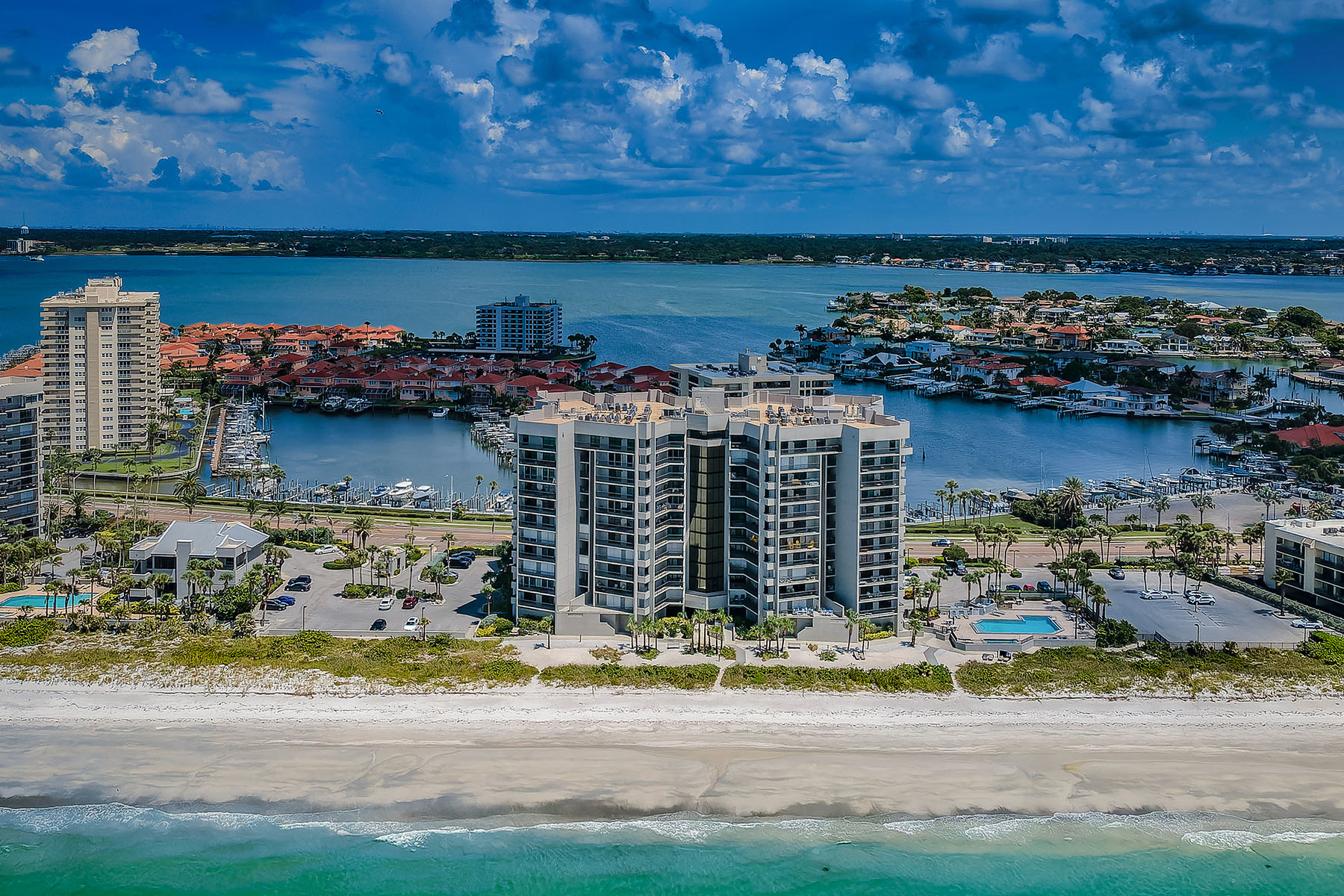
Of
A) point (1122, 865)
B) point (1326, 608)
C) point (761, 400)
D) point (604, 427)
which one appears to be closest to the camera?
point (1122, 865)

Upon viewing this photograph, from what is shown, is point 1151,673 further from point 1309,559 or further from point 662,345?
point 662,345

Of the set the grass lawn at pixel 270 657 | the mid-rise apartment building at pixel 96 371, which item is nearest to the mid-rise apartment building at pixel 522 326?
the mid-rise apartment building at pixel 96 371

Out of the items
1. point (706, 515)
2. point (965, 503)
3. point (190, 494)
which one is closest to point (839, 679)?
point (706, 515)

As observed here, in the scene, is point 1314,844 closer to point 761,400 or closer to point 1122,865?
point 1122,865

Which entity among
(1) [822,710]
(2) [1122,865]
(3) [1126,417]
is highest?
(3) [1126,417]

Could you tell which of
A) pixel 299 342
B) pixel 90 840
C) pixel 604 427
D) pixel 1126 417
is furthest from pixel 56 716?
pixel 299 342

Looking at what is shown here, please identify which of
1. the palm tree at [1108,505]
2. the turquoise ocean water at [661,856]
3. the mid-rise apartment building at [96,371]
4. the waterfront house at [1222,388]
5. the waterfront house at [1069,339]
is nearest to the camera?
the turquoise ocean water at [661,856]

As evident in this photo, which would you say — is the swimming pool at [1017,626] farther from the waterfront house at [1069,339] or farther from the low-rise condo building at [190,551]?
the waterfront house at [1069,339]

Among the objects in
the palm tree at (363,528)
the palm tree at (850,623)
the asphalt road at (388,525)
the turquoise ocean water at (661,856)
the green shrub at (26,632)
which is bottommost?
the turquoise ocean water at (661,856)

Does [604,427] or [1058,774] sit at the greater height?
[604,427]
